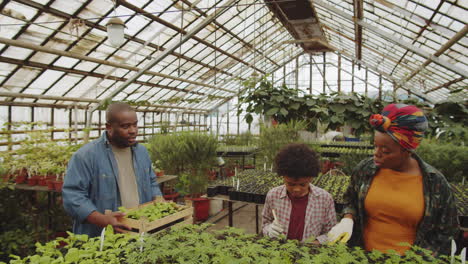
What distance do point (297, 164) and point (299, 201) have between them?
0.82ft

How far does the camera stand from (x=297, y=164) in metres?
1.51

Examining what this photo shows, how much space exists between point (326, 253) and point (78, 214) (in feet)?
4.25

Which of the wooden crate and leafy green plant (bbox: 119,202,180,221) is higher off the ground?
leafy green plant (bbox: 119,202,180,221)

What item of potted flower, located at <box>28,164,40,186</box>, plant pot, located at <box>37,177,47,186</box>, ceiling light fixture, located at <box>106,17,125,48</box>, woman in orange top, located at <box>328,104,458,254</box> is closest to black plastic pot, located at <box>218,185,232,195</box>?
woman in orange top, located at <box>328,104,458,254</box>

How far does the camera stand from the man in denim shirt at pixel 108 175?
167 centimetres

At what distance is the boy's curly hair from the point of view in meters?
1.51

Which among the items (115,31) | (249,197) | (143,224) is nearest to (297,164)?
(143,224)

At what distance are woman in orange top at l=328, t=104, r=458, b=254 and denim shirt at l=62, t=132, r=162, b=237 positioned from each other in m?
1.26

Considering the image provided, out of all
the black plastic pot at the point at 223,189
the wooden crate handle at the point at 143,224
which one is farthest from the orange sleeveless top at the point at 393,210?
the black plastic pot at the point at 223,189

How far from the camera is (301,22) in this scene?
8398mm

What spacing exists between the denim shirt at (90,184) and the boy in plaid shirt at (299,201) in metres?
0.93

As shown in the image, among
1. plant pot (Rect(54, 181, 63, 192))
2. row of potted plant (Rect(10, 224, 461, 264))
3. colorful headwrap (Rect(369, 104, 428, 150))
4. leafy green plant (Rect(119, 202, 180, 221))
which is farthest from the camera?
plant pot (Rect(54, 181, 63, 192))

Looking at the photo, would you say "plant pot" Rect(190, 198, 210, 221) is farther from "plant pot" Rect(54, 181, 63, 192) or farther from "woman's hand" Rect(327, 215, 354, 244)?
"woman's hand" Rect(327, 215, 354, 244)

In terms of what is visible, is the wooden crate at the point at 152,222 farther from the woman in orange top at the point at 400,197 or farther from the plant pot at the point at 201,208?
the plant pot at the point at 201,208
